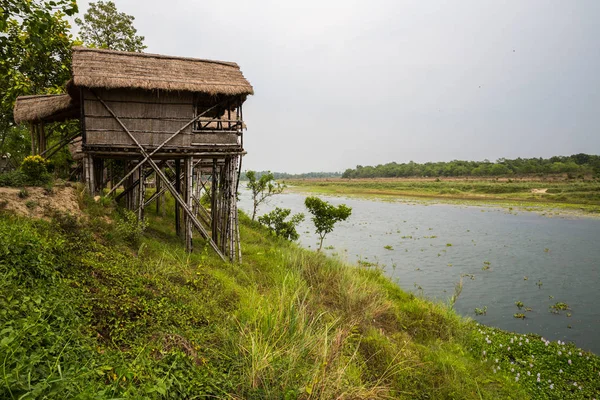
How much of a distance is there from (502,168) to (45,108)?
85.7 metres

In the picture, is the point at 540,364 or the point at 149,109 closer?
the point at 540,364

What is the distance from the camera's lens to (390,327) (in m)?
8.81

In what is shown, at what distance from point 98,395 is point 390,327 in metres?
7.37

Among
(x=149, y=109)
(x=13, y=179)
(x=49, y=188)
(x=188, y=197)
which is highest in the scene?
(x=149, y=109)

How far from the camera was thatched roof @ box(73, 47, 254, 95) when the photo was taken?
29.9ft

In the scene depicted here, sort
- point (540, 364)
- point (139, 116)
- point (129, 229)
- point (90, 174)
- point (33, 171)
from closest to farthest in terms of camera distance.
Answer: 1. point (33, 171)
2. point (540, 364)
3. point (129, 229)
4. point (90, 174)
5. point (139, 116)

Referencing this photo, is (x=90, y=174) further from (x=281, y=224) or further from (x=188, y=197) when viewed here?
(x=281, y=224)

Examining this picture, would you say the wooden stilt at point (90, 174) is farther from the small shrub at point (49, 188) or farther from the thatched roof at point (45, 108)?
the thatched roof at point (45, 108)

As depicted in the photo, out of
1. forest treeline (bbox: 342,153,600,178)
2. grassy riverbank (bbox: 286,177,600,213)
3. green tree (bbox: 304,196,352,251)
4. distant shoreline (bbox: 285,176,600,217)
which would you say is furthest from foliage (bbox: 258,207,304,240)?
forest treeline (bbox: 342,153,600,178)

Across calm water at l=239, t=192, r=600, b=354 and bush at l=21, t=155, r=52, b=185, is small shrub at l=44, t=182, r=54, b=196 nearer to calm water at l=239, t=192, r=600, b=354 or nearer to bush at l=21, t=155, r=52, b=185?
bush at l=21, t=155, r=52, b=185

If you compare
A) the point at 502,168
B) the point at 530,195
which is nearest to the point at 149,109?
the point at 530,195

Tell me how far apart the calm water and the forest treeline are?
43.1 meters

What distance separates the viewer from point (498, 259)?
19.0 meters

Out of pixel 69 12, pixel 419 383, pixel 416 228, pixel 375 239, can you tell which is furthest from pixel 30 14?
pixel 416 228
